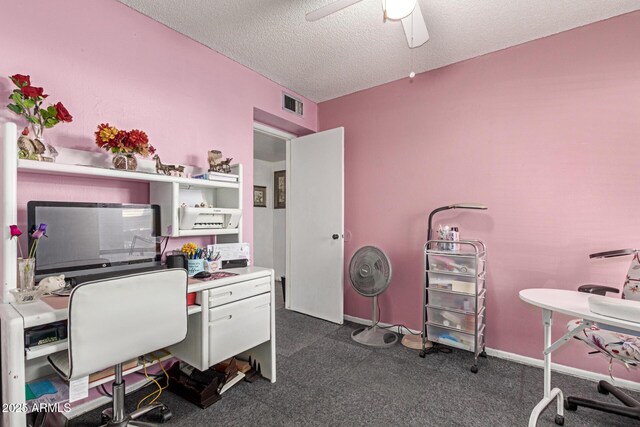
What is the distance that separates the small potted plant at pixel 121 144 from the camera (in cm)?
168

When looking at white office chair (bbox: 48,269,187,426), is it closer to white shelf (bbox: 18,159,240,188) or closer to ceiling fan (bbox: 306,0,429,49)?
white shelf (bbox: 18,159,240,188)

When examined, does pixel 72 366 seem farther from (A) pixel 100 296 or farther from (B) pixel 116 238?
(B) pixel 116 238

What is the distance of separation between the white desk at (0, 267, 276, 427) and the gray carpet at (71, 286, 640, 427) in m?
0.27

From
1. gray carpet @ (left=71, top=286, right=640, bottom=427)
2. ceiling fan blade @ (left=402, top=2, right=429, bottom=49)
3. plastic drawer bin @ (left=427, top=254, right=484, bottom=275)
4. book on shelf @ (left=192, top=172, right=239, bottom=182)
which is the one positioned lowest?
gray carpet @ (left=71, top=286, right=640, bottom=427)

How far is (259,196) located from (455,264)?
3.69 meters

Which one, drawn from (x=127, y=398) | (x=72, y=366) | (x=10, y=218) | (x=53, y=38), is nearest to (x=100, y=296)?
(x=72, y=366)

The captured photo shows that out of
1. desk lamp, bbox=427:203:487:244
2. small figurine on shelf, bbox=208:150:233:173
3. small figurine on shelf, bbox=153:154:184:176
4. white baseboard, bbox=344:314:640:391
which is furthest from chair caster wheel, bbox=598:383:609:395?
small figurine on shelf, bbox=153:154:184:176

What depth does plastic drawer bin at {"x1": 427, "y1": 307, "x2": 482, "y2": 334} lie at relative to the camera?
233cm

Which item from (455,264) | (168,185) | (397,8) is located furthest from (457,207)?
(168,185)

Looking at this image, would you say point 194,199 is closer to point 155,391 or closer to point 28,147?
point 28,147

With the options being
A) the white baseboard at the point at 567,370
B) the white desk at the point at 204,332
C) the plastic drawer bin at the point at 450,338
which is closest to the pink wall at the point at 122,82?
the white desk at the point at 204,332

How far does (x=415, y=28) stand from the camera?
Answer: 5.98 feet

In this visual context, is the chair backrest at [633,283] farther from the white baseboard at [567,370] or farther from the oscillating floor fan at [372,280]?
the oscillating floor fan at [372,280]

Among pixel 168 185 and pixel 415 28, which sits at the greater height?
pixel 415 28
